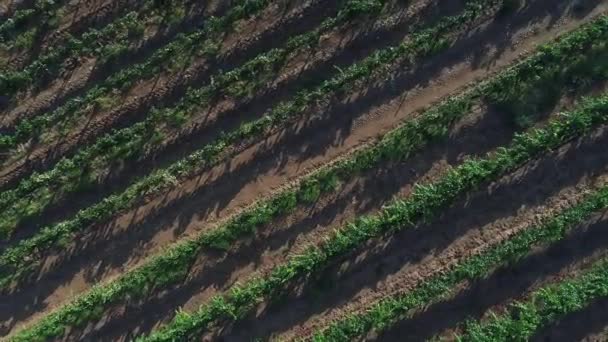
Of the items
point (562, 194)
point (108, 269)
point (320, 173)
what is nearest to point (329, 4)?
point (320, 173)

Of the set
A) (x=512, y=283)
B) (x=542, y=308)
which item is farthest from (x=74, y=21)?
(x=542, y=308)

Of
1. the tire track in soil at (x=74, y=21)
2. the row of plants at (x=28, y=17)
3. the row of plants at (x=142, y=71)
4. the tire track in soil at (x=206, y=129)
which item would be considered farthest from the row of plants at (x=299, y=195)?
the row of plants at (x=28, y=17)

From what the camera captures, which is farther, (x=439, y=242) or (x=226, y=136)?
(x=226, y=136)

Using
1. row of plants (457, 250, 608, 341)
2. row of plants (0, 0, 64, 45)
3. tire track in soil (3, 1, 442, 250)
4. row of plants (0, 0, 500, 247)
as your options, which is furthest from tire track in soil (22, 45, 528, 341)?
row of plants (0, 0, 64, 45)

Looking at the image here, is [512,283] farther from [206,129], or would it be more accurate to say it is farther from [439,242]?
[206,129]

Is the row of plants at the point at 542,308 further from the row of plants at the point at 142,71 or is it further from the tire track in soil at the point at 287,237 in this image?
the row of plants at the point at 142,71
